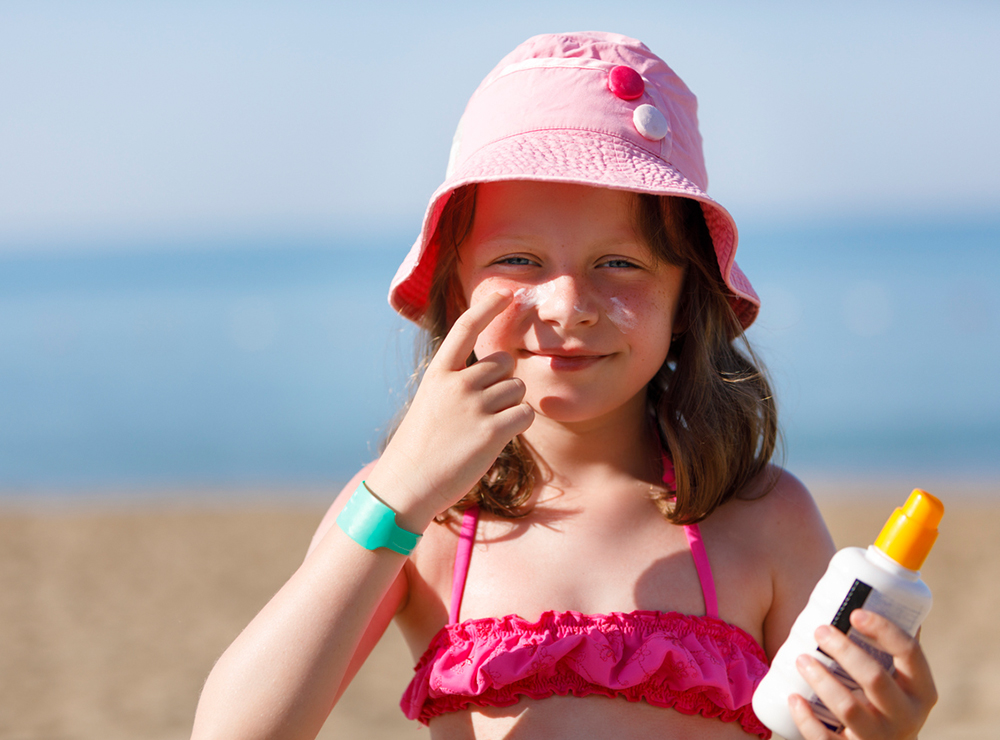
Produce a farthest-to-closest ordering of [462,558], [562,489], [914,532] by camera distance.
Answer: [562,489]
[462,558]
[914,532]

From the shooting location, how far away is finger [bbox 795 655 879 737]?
60.1 inches

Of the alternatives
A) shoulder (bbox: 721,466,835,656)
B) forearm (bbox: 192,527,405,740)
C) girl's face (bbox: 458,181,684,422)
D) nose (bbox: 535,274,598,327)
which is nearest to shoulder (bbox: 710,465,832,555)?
shoulder (bbox: 721,466,835,656)

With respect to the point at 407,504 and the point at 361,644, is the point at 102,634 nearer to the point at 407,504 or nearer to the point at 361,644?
the point at 361,644

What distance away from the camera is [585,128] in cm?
213

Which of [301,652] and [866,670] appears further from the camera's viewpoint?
[301,652]

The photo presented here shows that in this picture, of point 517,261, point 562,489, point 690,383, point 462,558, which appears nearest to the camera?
point 517,261

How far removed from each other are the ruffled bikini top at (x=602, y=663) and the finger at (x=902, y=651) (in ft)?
1.63

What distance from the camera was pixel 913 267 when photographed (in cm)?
2806

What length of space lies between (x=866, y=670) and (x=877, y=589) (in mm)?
135

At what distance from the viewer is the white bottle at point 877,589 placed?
1.52 metres

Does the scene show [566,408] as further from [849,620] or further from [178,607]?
[178,607]

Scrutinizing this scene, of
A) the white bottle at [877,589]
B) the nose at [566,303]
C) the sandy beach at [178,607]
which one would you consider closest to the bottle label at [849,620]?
the white bottle at [877,589]

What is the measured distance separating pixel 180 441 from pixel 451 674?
10.6 m

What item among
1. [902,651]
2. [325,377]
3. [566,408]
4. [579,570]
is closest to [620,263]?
[566,408]
